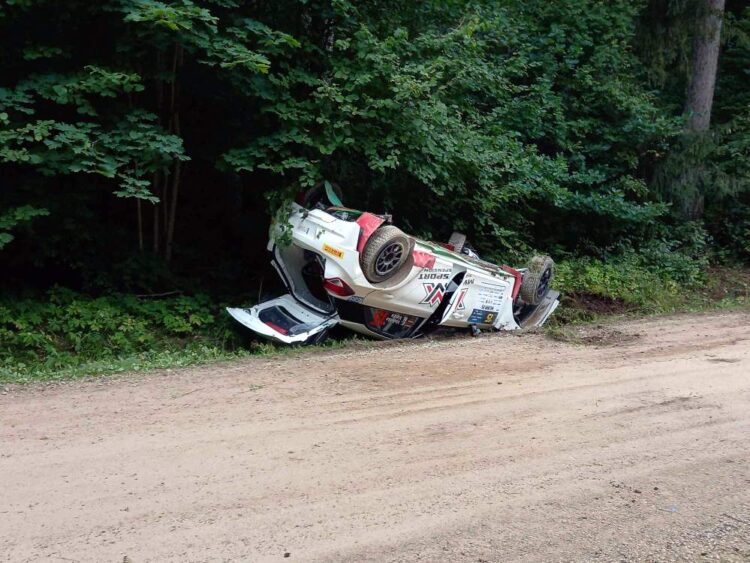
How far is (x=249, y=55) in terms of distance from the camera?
29.7ft

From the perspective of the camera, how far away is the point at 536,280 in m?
10.8

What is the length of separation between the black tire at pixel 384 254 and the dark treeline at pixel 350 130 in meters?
1.60

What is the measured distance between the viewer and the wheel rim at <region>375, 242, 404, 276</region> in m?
8.73

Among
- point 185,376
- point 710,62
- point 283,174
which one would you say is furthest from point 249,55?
point 710,62

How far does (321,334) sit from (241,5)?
4976 millimetres

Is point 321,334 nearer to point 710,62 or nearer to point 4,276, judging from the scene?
point 4,276

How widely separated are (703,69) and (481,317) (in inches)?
420

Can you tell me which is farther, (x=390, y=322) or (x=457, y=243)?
(x=457, y=243)

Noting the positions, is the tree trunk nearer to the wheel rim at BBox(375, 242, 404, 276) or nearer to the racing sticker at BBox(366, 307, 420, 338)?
the racing sticker at BBox(366, 307, 420, 338)

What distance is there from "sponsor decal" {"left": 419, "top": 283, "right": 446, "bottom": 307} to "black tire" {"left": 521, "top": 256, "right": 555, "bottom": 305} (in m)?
1.84

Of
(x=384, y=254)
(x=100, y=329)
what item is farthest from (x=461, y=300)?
(x=100, y=329)

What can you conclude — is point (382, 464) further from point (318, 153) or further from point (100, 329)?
point (318, 153)

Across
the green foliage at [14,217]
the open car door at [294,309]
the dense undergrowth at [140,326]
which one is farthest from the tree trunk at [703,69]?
the green foliage at [14,217]

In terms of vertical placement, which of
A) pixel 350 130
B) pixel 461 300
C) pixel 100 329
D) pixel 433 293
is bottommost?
pixel 100 329
